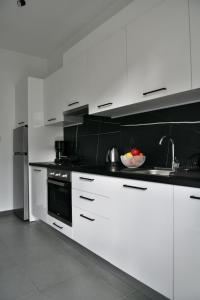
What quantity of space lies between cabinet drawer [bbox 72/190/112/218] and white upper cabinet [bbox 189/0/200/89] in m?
1.12

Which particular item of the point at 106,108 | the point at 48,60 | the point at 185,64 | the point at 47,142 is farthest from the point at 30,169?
the point at 185,64

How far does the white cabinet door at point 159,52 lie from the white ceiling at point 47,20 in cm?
93

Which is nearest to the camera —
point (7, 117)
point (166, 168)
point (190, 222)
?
point (190, 222)

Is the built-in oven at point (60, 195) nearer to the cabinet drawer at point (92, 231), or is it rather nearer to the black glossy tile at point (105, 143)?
the cabinet drawer at point (92, 231)

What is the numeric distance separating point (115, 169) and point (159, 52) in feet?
3.35

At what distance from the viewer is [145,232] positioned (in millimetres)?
1601

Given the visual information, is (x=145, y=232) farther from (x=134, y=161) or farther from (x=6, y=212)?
(x=6, y=212)

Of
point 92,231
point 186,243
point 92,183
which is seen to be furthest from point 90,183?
point 186,243

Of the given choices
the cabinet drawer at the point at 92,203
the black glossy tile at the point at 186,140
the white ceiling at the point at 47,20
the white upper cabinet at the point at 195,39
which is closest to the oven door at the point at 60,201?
the cabinet drawer at the point at 92,203

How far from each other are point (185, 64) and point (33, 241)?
94.2 inches

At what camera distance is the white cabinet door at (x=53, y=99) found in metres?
3.15

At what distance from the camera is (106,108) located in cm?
237

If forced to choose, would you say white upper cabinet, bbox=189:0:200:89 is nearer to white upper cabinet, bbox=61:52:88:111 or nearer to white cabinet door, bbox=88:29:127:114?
white cabinet door, bbox=88:29:127:114

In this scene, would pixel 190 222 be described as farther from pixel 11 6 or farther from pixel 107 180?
pixel 11 6
